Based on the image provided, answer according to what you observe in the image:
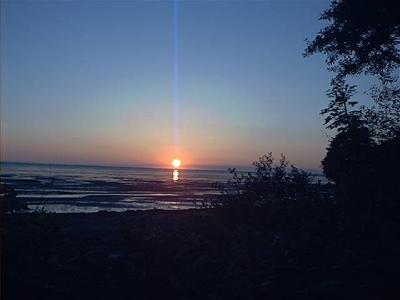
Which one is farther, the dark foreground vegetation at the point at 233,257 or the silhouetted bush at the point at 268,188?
the silhouetted bush at the point at 268,188

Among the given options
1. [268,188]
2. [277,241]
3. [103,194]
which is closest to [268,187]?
[268,188]

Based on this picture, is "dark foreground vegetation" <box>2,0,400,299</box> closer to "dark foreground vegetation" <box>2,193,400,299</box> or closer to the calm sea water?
"dark foreground vegetation" <box>2,193,400,299</box>

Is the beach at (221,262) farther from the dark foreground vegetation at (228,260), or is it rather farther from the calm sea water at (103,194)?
the calm sea water at (103,194)

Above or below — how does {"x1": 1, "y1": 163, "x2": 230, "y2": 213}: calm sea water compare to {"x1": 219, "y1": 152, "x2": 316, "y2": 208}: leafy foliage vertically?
below

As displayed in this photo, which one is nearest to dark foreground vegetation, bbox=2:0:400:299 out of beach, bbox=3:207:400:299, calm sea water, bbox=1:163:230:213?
beach, bbox=3:207:400:299

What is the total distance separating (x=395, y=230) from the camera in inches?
395

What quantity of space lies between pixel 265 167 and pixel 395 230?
577 cm

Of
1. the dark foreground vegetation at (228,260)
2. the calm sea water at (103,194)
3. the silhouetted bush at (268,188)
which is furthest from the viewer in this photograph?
the calm sea water at (103,194)

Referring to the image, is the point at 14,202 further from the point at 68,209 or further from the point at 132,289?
the point at 68,209

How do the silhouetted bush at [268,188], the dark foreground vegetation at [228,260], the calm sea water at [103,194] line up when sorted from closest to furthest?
the dark foreground vegetation at [228,260] < the silhouetted bush at [268,188] < the calm sea water at [103,194]

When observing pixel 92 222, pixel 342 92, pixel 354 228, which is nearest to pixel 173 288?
pixel 354 228

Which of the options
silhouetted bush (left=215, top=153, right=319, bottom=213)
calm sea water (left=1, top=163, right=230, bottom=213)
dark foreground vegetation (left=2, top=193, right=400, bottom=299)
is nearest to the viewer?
dark foreground vegetation (left=2, top=193, right=400, bottom=299)

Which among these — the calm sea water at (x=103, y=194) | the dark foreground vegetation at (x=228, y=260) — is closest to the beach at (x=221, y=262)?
the dark foreground vegetation at (x=228, y=260)

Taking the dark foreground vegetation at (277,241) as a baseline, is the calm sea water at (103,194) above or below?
below
